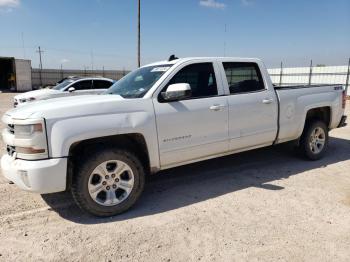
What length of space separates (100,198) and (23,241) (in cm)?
91

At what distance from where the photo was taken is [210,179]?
5.00 meters

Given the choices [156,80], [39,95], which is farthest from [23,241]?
[39,95]

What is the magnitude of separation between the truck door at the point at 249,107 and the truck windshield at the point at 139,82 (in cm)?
104

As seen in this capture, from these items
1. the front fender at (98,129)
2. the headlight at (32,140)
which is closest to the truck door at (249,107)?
the front fender at (98,129)

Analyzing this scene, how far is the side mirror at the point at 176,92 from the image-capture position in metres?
3.88

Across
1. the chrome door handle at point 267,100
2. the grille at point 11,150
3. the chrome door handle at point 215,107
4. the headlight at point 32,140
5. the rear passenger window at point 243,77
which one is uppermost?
the rear passenger window at point 243,77

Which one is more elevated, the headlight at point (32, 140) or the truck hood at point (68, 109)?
the truck hood at point (68, 109)

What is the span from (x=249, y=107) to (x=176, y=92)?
143 centimetres

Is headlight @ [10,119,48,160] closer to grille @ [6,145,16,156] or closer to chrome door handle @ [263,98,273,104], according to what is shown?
grille @ [6,145,16,156]

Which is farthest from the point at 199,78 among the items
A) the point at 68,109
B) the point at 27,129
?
the point at 27,129

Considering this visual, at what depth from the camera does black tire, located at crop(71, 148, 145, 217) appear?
3.57 metres

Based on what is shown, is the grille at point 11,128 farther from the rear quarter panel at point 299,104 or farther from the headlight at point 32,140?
the rear quarter panel at point 299,104

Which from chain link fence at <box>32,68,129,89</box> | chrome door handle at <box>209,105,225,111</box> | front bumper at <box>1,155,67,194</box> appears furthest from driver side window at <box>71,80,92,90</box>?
chain link fence at <box>32,68,129,89</box>

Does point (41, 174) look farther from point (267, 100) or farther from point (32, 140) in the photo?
point (267, 100)
